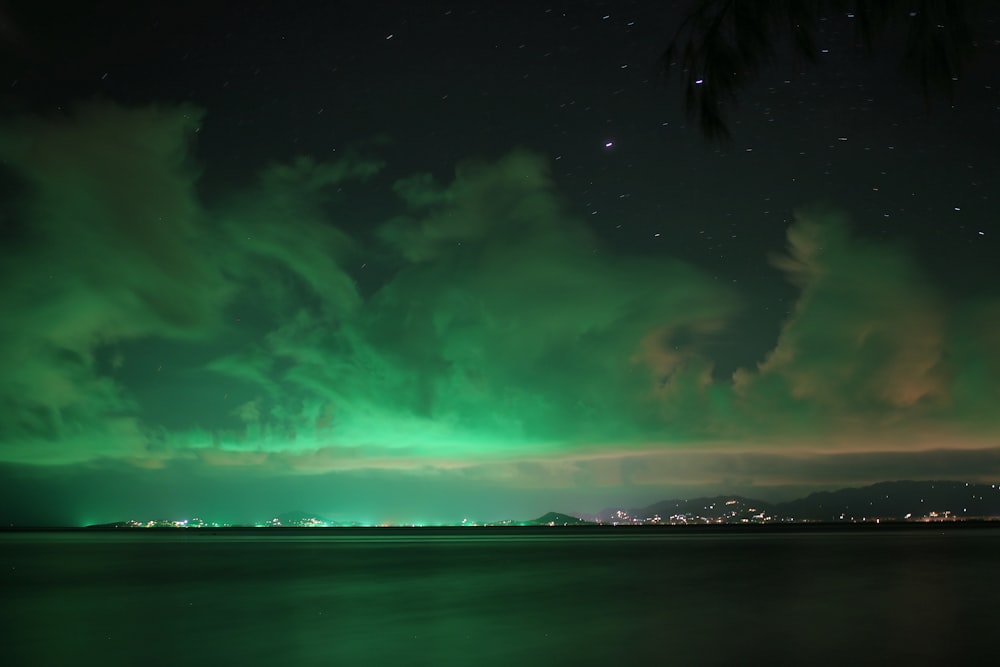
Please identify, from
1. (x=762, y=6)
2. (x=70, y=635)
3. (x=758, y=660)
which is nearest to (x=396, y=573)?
(x=70, y=635)

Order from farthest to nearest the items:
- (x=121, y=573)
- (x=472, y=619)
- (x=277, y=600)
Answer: (x=121, y=573) → (x=277, y=600) → (x=472, y=619)

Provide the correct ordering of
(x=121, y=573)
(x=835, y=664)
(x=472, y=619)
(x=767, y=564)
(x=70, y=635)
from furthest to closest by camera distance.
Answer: (x=767, y=564)
(x=121, y=573)
(x=472, y=619)
(x=70, y=635)
(x=835, y=664)

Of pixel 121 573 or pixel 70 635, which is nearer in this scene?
pixel 70 635

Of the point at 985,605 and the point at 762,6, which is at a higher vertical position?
the point at 762,6

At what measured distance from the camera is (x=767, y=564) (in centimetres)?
3341

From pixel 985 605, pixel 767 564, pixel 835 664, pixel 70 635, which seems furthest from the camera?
pixel 767 564

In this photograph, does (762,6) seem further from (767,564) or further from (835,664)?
(767,564)

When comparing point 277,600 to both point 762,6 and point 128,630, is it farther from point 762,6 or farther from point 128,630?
point 762,6

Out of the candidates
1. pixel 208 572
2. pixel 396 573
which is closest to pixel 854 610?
pixel 396 573

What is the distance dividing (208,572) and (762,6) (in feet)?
101

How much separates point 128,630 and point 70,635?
0.86 m

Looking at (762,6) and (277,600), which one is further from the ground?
(762,6)

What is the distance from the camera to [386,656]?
1136cm

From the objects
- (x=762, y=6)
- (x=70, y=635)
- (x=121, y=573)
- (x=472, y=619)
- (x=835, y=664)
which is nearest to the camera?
(x=762, y=6)
